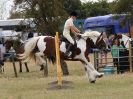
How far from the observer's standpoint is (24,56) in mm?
20250

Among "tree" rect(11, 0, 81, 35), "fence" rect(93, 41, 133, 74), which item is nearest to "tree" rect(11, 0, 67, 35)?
"tree" rect(11, 0, 81, 35)

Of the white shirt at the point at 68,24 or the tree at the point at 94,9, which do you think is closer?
the white shirt at the point at 68,24

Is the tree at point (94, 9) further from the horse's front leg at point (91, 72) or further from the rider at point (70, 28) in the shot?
the rider at point (70, 28)

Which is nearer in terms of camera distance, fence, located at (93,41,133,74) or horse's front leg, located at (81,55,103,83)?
horse's front leg, located at (81,55,103,83)

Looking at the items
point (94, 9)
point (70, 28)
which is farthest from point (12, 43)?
point (94, 9)

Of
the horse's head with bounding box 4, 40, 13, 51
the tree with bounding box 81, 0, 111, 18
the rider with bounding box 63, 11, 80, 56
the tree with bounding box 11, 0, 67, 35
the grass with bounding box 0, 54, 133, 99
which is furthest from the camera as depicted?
the tree with bounding box 81, 0, 111, 18

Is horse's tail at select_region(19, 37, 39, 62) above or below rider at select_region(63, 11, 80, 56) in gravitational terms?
below

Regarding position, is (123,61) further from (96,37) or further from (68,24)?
(68,24)

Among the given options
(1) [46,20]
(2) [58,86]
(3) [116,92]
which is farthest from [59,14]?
(3) [116,92]

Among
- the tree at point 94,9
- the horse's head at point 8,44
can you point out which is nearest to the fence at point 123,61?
the horse's head at point 8,44

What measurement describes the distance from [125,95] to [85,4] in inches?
2819

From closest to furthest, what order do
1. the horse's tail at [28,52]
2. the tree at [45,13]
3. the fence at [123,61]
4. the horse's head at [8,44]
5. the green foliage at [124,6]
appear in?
the horse's tail at [28,52] → the fence at [123,61] → the tree at [45,13] → the horse's head at [8,44] → the green foliage at [124,6]

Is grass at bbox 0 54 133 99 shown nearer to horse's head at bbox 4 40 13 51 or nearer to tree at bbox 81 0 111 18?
horse's head at bbox 4 40 13 51

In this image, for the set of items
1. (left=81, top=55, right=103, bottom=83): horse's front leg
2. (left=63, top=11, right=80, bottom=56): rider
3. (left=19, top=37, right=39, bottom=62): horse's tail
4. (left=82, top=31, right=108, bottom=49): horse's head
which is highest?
(left=63, top=11, right=80, bottom=56): rider
